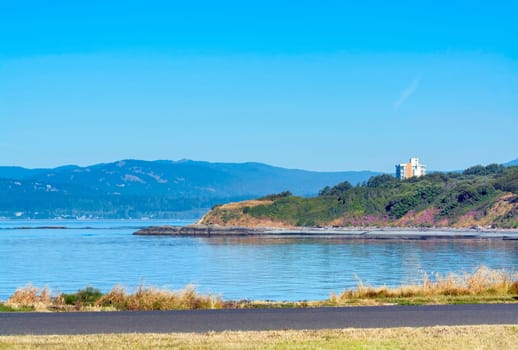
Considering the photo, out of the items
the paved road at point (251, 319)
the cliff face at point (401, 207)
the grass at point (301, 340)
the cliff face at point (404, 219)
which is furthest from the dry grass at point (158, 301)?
the cliff face at point (401, 207)

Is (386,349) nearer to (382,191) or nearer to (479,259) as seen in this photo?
(479,259)

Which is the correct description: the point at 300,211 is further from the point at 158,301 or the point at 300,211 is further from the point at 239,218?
the point at 158,301

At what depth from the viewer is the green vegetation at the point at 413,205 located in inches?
5340

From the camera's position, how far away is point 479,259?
63.1 meters

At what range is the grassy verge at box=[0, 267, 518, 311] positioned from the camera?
21.3 m

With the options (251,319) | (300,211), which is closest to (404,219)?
(300,211)

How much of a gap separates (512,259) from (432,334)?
48773 mm

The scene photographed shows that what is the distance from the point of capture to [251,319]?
18.2m

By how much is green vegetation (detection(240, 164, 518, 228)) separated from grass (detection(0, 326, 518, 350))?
372ft

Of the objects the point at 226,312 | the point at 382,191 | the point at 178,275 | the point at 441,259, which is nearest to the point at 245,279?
the point at 178,275

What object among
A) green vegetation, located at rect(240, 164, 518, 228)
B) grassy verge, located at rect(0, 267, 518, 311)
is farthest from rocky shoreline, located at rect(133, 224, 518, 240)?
grassy verge, located at rect(0, 267, 518, 311)

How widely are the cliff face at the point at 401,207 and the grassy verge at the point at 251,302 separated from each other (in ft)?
346

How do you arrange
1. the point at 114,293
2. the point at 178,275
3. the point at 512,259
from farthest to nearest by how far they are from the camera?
the point at 512,259, the point at 178,275, the point at 114,293

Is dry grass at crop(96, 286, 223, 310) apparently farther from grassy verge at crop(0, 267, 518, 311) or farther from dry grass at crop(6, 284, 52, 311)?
dry grass at crop(6, 284, 52, 311)
